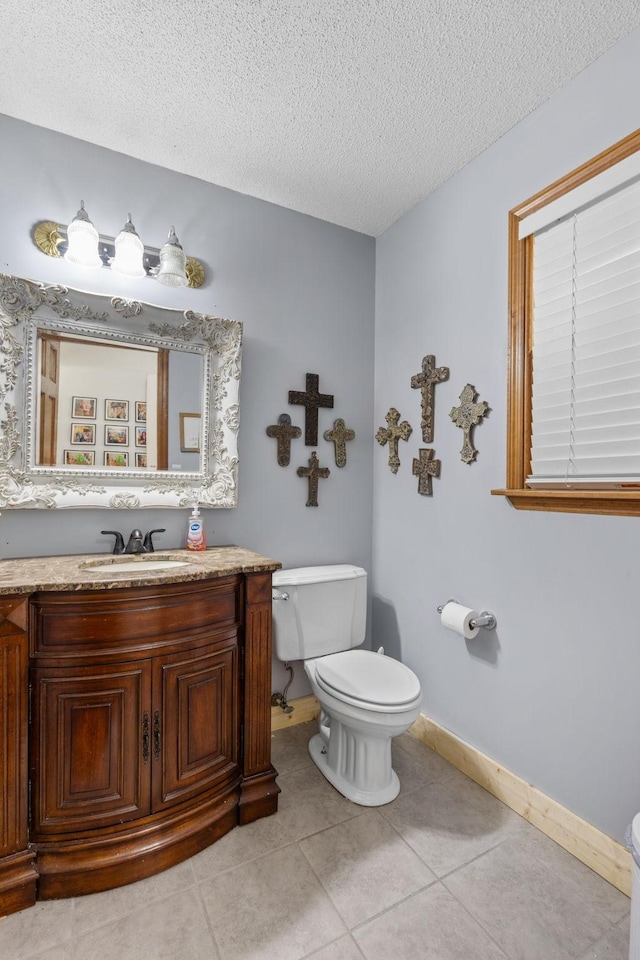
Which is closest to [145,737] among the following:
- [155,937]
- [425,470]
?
[155,937]

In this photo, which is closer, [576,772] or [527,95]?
[576,772]

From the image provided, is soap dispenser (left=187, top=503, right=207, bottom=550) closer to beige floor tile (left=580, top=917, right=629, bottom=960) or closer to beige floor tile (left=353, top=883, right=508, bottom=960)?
beige floor tile (left=353, top=883, right=508, bottom=960)

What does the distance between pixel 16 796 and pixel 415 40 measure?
2530 millimetres

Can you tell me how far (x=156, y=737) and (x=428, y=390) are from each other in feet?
5.70

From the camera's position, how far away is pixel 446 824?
160 centimetres

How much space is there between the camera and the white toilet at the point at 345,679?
5.35 feet

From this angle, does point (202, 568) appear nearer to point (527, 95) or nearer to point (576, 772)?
point (576, 772)

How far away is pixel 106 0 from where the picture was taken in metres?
1.30

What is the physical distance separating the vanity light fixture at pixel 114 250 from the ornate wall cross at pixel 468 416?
1.27 m

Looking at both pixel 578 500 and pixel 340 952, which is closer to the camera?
pixel 340 952

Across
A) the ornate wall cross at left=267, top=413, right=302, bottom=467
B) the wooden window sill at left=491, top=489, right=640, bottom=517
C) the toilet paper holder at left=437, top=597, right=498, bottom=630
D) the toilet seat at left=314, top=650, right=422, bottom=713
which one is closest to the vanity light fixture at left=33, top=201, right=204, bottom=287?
the ornate wall cross at left=267, top=413, right=302, bottom=467

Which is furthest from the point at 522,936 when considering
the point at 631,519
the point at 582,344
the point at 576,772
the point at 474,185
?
the point at 474,185

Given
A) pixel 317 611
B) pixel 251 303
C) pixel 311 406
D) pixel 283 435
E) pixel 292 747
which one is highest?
pixel 251 303

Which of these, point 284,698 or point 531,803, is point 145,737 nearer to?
point 284,698
